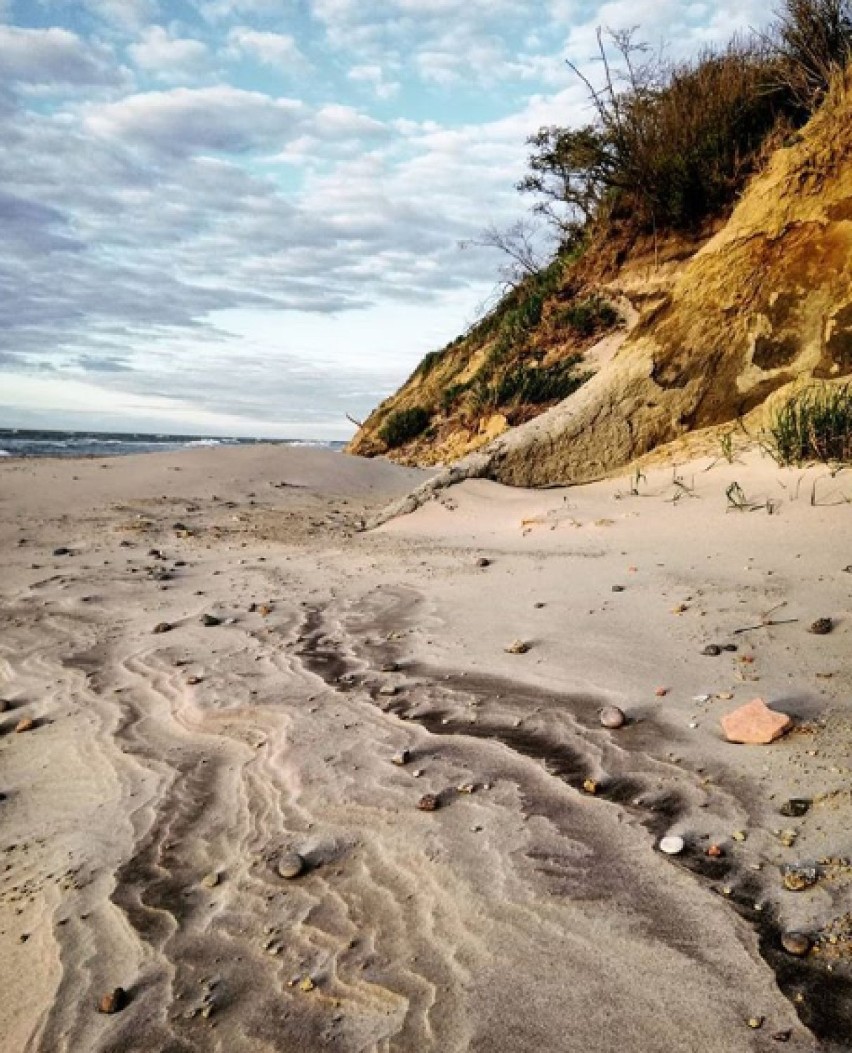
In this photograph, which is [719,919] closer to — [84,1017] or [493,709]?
[493,709]

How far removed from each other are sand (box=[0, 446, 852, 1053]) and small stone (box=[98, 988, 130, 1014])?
12mm

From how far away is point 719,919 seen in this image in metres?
1.45

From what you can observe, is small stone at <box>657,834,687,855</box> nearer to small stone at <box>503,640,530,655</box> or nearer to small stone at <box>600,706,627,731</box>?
small stone at <box>600,706,627,731</box>

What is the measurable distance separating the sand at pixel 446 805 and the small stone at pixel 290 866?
0.13 feet

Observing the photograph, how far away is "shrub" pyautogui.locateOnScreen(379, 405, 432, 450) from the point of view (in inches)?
577

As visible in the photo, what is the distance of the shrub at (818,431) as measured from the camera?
4.55 metres

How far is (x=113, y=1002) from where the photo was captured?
4.57 ft

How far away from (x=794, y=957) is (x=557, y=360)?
11110mm

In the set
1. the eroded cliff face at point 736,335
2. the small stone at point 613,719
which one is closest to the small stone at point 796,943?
the small stone at point 613,719

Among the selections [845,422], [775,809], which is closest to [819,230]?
[845,422]

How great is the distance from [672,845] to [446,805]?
0.59 metres

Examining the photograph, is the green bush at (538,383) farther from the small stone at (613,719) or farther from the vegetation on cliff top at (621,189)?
the small stone at (613,719)

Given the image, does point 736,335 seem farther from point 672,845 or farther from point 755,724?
point 672,845

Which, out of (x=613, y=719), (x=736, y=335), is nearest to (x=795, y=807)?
(x=613, y=719)
